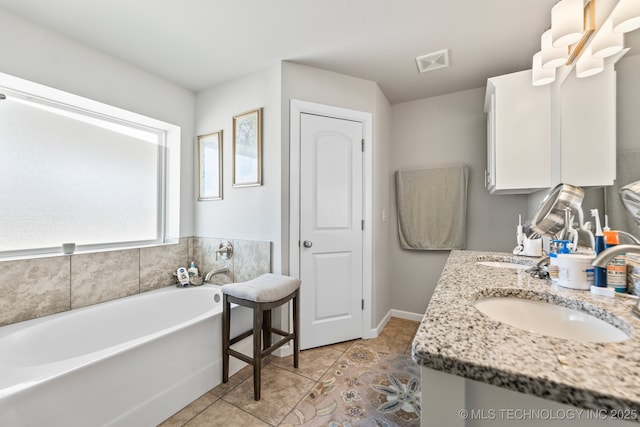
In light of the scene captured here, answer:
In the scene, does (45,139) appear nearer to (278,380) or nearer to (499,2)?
(278,380)

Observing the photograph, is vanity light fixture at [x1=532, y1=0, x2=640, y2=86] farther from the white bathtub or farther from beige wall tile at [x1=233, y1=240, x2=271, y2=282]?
the white bathtub

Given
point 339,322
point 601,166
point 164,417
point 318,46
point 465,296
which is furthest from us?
point 339,322

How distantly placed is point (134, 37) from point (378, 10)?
5.48ft

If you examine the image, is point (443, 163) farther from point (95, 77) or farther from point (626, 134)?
point (95, 77)

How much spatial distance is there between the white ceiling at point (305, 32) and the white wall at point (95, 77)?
0.25 feet

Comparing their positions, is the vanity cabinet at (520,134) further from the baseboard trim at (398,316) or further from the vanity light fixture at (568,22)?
the baseboard trim at (398,316)

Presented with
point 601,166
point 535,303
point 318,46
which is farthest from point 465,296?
point 318,46

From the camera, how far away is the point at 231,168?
7.91 ft

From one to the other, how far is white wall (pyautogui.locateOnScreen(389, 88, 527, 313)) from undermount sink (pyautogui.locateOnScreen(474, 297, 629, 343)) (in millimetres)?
1858

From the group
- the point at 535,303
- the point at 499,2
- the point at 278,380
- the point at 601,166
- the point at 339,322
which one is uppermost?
the point at 499,2

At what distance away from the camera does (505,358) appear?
49 centimetres

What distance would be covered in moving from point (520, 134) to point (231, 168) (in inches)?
89.5

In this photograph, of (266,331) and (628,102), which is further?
(266,331)

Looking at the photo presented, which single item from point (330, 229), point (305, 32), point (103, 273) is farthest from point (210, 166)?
point (305, 32)
